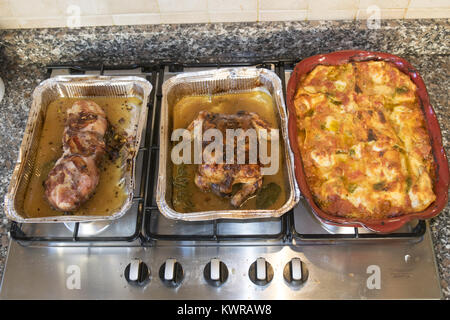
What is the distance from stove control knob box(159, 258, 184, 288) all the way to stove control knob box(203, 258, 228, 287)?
112 millimetres


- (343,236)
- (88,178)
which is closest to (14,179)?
(88,178)

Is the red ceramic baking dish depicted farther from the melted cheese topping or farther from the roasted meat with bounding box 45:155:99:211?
the roasted meat with bounding box 45:155:99:211

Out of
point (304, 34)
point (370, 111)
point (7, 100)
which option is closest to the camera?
point (370, 111)

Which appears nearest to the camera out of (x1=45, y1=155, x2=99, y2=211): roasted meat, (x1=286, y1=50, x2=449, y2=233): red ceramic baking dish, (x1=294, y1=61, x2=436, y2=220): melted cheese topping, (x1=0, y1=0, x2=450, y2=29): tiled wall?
(x1=286, y1=50, x2=449, y2=233): red ceramic baking dish

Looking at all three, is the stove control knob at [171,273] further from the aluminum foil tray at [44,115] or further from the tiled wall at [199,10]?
the tiled wall at [199,10]

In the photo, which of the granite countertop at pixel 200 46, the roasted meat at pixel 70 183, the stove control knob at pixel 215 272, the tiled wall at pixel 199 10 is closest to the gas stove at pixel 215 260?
the stove control knob at pixel 215 272

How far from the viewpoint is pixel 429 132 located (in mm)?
1533

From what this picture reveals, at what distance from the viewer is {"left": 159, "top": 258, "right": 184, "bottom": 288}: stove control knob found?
4.88 ft

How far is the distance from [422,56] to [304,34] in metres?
0.71

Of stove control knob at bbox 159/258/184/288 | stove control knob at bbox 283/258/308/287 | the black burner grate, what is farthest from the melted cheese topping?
stove control knob at bbox 159/258/184/288

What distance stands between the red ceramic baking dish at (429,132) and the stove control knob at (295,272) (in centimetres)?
22

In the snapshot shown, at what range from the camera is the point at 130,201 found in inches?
61.1

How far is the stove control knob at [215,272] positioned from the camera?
1483mm
